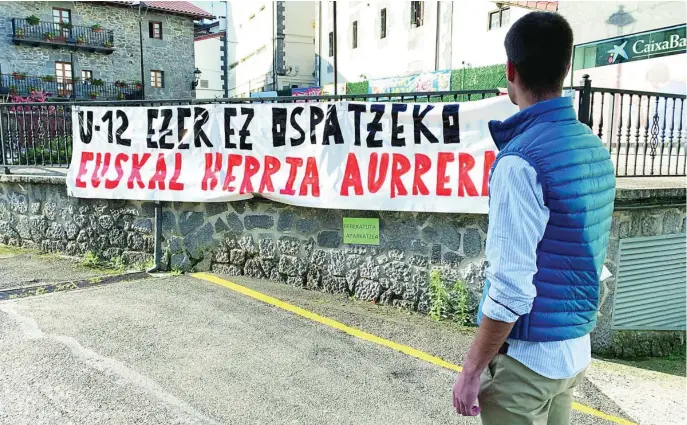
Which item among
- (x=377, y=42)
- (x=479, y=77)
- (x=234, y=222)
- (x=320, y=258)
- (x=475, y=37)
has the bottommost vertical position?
(x=320, y=258)

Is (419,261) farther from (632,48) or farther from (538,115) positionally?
(632,48)

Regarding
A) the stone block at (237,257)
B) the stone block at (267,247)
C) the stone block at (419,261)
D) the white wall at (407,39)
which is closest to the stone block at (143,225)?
the stone block at (237,257)

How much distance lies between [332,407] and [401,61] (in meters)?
27.5

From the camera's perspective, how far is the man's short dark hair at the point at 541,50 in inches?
65.4

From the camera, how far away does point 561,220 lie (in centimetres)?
165

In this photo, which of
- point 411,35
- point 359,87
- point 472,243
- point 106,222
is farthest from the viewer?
point 359,87

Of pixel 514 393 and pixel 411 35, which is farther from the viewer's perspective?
pixel 411 35

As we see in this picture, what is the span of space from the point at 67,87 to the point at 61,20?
14.9 ft

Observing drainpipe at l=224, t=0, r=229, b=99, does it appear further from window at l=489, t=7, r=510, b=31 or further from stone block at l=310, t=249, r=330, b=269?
stone block at l=310, t=249, r=330, b=269

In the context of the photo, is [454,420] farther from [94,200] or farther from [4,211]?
[4,211]

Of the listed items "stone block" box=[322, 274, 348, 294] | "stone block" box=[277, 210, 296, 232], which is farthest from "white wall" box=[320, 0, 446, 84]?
"stone block" box=[322, 274, 348, 294]

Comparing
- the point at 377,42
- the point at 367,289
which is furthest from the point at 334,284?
the point at 377,42

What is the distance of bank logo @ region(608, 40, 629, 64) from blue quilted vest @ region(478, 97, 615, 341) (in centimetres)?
1657

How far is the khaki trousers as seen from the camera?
1689mm
